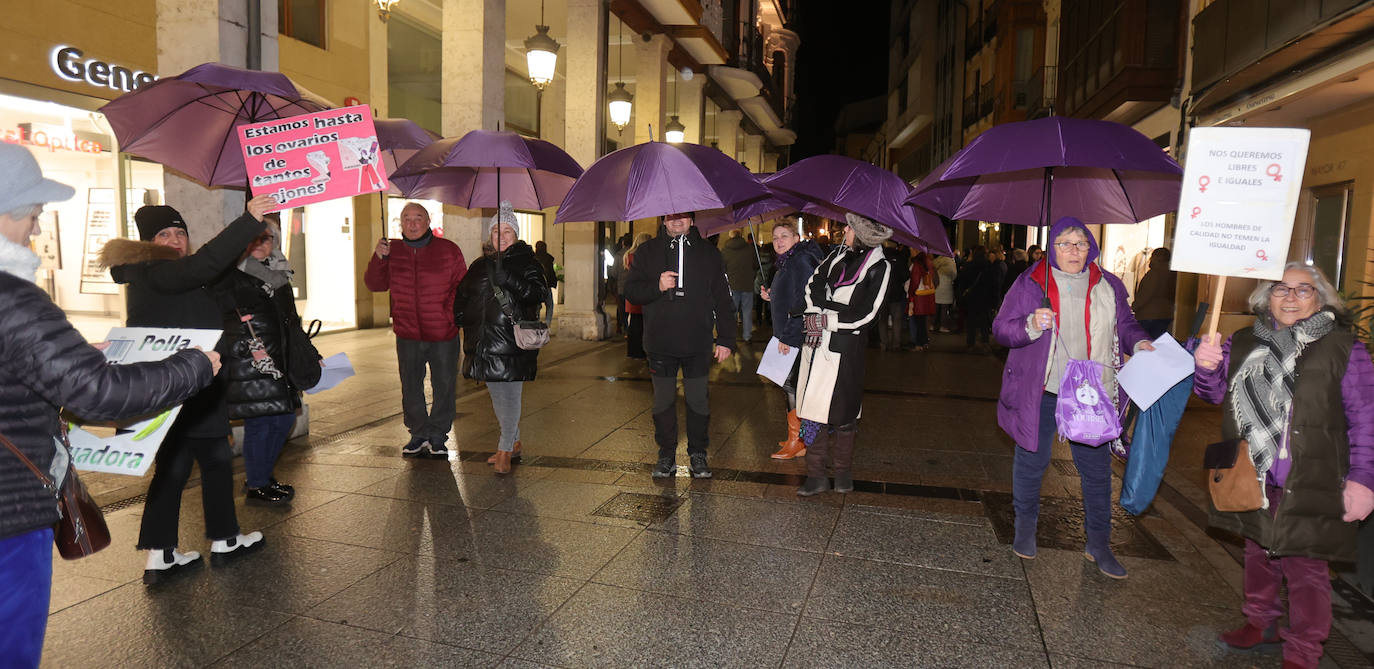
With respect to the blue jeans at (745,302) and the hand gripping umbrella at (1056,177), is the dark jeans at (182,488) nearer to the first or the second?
the hand gripping umbrella at (1056,177)

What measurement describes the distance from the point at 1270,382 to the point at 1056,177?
2356 millimetres

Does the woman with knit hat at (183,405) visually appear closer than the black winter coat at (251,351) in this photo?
Yes

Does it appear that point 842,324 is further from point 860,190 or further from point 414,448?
point 414,448

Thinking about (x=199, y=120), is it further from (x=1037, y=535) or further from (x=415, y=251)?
(x=1037, y=535)

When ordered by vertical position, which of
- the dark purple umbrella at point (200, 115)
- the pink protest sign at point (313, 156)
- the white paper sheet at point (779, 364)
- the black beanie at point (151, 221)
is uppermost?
the dark purple umbrella at point (200, 115)

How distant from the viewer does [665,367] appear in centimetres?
594

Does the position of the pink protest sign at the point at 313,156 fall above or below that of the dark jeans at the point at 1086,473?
above

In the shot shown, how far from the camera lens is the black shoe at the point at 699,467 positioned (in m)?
6.11

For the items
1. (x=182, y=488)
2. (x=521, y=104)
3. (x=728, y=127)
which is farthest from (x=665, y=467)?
(x=728, y=127)

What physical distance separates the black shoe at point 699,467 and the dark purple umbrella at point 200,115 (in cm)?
352

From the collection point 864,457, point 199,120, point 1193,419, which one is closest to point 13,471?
point 199,120

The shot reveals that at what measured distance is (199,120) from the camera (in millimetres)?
5566

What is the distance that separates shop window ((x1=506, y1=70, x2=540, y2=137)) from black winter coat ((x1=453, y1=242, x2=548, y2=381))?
1458cm

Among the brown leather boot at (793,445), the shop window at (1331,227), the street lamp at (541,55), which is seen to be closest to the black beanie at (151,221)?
the brown leather boot at (793,445)
